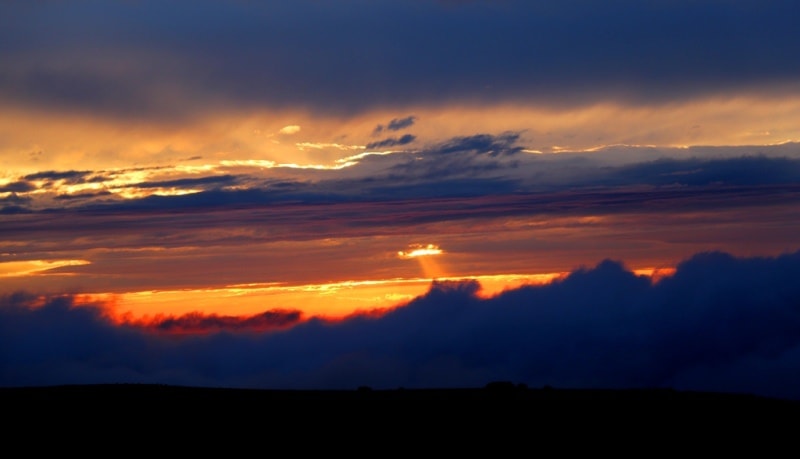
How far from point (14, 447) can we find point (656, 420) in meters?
22.3

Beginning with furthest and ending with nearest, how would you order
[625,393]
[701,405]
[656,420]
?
[625,393], [701,405], [656,420]

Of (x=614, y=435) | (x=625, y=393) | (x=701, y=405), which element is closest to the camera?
(x=614, y=435)

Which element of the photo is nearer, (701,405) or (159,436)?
(159,436)

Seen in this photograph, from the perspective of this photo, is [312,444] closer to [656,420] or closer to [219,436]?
[219,436]

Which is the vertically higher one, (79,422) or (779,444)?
(79,422)

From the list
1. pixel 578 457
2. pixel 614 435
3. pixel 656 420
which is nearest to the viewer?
pixel 578 457

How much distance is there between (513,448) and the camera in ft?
99.1

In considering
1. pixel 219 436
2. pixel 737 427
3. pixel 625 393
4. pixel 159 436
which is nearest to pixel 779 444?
pixel 737 427

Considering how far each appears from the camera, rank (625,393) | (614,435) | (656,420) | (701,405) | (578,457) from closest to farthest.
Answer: (578,457)
(614,435)
(656,420)
(701,405)
(625,393)

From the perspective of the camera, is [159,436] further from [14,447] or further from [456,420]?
[456,420]

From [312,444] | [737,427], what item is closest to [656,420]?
[737,427]

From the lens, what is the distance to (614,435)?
31.8 metres

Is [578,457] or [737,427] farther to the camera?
[737,427]

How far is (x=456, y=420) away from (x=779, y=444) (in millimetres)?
11009
